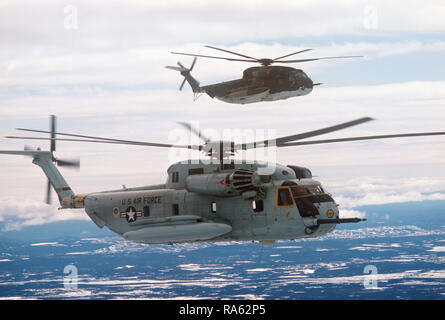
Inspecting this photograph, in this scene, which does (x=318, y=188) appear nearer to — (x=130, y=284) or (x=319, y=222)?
(x=319, y=222)

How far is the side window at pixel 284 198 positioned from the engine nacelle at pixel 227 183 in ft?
2.58

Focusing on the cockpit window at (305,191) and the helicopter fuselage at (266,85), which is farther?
the helicopter fuselage at (266,85)

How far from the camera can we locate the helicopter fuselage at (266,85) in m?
28.0

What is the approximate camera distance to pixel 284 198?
1894 cm

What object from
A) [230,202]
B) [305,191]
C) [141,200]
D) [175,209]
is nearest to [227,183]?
[230,202]

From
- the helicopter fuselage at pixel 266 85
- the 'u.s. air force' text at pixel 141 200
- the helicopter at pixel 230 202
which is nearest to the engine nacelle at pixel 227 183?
the helicopter at pixel 230 202

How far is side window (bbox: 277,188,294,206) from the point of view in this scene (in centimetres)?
1888

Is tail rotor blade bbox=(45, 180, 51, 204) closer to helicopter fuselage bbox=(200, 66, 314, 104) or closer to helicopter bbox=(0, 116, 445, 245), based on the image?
helicopter bbox=(0, 116, 445, 245)

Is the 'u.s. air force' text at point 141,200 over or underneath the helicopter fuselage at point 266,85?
underneath

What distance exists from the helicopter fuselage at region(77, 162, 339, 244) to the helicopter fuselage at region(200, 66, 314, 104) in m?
8.77

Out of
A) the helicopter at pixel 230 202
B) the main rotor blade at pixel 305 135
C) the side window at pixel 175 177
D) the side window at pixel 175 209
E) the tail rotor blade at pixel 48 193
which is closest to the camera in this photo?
the main rotor blade at pixel 305 135

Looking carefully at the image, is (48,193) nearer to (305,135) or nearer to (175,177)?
(175,177)

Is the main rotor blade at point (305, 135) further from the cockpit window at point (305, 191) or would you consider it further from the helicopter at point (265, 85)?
the helicopter at point (265, 85)

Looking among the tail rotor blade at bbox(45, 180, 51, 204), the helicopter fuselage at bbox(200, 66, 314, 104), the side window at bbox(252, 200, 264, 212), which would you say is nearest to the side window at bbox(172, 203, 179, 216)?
the side window at bbox(252, 200, 264, 212)
